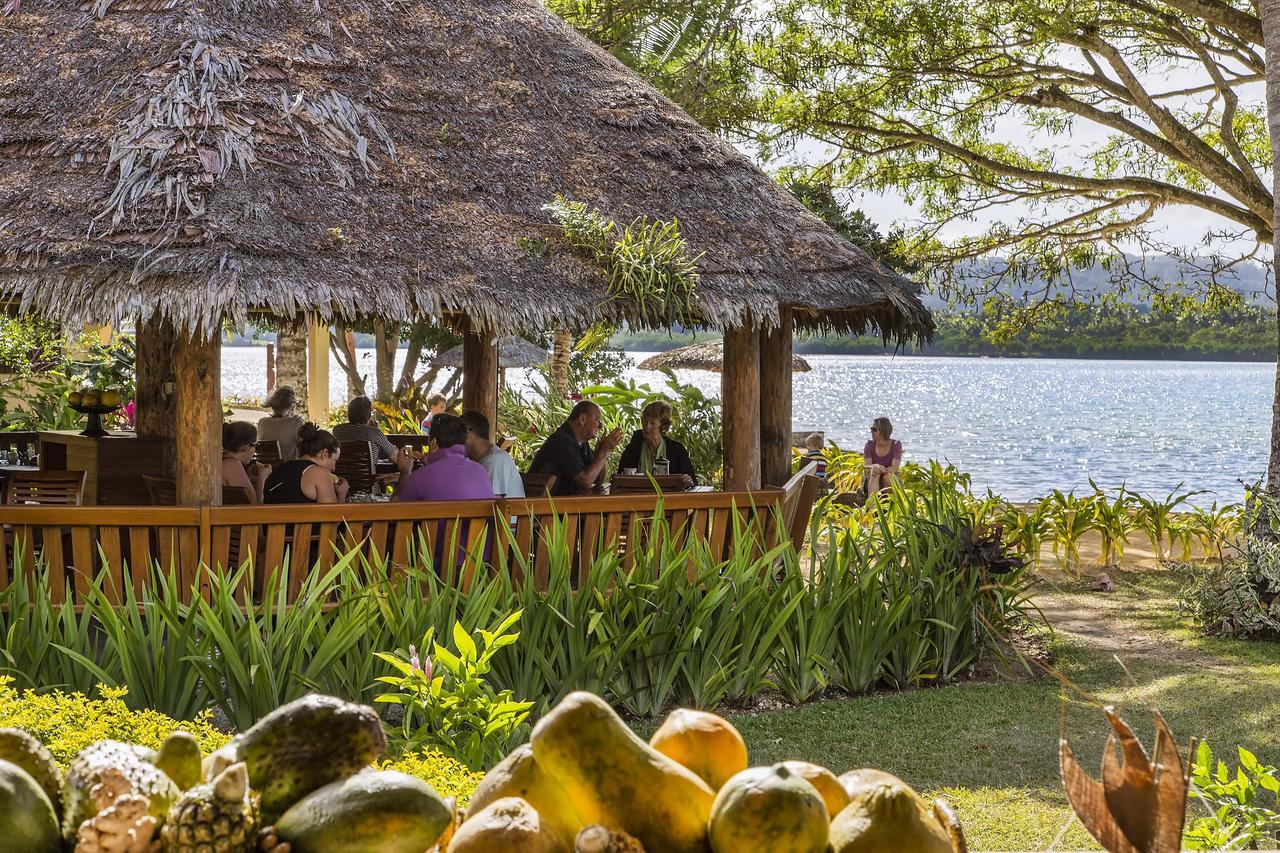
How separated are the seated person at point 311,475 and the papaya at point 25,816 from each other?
6.31 metres

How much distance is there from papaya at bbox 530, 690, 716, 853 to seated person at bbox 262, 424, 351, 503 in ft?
20.8

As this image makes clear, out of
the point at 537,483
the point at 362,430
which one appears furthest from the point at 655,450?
the point at 362,430

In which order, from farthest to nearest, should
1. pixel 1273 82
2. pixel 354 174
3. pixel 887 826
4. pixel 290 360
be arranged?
pixel 290 360 → pixel 1273 82 → pixel 354 174 → pixel 887 826

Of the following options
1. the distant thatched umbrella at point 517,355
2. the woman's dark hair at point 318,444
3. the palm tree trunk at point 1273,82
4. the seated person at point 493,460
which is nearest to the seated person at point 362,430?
the seated person at point 493,460

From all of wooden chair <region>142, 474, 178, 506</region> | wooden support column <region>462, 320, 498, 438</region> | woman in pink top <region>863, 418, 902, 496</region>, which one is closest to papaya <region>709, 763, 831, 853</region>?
wooden chair <region>142, 474, 178, 506</region>

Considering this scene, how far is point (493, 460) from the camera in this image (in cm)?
793

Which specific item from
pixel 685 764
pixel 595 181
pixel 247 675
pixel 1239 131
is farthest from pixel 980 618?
pixel 1239 131

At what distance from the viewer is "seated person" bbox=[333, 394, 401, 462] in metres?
11.1

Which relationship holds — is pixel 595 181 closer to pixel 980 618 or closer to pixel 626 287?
pixel 626 287

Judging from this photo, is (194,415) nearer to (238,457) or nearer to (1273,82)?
(238,457)

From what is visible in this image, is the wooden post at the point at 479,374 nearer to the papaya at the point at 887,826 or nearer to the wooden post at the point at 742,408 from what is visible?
the wooden post at the point at 742,408

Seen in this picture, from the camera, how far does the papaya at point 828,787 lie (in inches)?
50.3

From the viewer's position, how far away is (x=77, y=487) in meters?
7.95

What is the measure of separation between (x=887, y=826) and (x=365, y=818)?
48 cm
